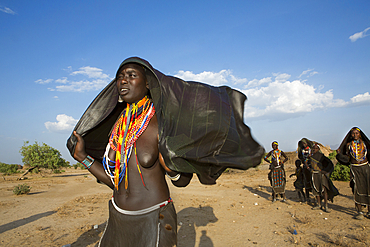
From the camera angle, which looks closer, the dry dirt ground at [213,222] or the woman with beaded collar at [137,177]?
the woman with beaded collar at [137,177]

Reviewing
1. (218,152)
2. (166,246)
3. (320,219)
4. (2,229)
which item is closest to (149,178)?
(166,246)

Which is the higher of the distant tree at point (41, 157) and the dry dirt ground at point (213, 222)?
the distant tree at point (41, 157)

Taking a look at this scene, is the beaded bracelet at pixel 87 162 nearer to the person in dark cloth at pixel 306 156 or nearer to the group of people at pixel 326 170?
the group of people at pixel 326 170

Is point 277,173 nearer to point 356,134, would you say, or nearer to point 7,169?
point 356,134

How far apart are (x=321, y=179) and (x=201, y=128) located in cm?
783

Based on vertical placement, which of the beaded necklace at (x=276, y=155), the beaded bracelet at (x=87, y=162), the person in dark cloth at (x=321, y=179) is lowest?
the person in dark cloth at (x=321, y=179)

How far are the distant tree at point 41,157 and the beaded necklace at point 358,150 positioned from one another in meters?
20.9

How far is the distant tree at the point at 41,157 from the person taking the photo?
63.4 feet

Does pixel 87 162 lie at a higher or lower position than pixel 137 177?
higher

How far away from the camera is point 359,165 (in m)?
6.85

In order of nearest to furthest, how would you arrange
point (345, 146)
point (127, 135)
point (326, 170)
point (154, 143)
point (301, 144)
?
point (154, 143)
point (127, 135)
point (345, 146)
point (326, 170)
point (301, 144)

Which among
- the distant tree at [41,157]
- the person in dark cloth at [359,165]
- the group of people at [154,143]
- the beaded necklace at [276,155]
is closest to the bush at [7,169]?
the distant tree at [41,157]

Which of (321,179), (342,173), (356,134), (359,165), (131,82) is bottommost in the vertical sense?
(342,173)

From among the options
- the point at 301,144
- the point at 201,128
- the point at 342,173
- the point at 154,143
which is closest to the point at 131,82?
the point at 154,143
